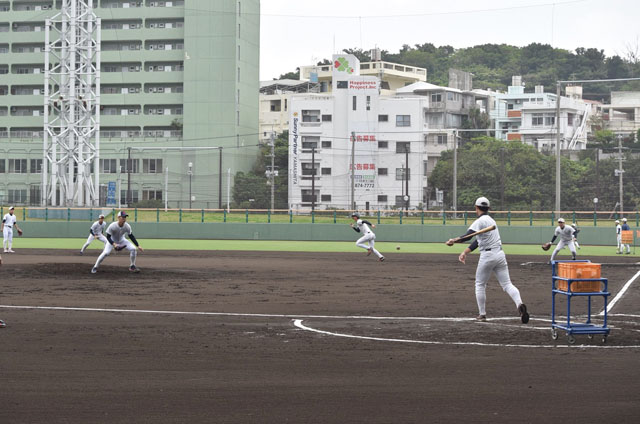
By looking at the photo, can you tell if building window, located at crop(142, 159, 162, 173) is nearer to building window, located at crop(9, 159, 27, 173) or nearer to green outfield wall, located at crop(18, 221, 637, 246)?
building window, located at crop(9, 159, 27, 173)

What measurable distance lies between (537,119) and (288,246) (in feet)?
202

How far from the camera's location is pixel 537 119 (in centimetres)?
9931

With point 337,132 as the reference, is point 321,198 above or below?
below

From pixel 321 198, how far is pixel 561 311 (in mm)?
66553

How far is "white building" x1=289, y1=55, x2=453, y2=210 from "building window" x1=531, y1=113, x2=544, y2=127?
20894mm

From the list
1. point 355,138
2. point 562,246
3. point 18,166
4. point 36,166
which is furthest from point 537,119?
point 562,246

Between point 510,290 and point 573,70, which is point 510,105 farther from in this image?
point 510,290

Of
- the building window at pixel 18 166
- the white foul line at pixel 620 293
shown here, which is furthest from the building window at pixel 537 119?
the white foul line at pixel 620 293

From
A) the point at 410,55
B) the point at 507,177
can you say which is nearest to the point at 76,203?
the point at 507,177

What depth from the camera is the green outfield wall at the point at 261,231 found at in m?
51.8

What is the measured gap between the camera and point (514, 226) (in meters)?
51.2

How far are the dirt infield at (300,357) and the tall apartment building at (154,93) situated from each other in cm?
6469

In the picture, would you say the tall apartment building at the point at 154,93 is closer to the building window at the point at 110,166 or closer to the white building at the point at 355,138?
the building window at the point at 110,166

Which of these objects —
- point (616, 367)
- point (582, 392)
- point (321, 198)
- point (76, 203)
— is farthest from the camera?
point (321, 198)
